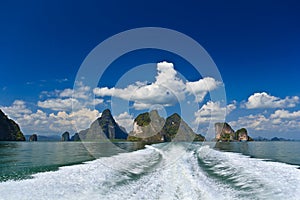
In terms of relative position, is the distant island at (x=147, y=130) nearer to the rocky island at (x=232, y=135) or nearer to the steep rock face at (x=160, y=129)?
the steep rock face at (x=160, y=129)

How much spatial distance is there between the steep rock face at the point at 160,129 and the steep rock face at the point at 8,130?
57.8 m

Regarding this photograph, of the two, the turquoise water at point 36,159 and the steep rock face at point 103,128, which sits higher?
the steep rock face at point 103,128

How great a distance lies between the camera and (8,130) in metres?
103

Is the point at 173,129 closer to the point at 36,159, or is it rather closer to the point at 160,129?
the point at 160,129

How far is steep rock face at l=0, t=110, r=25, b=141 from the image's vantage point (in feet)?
329

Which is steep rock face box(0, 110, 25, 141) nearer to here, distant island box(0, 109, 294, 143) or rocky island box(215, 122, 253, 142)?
distant island box(0, 109, 294, 143)

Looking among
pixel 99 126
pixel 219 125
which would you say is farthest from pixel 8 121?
pixel 219 125

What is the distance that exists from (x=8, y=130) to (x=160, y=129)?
84.9 metres

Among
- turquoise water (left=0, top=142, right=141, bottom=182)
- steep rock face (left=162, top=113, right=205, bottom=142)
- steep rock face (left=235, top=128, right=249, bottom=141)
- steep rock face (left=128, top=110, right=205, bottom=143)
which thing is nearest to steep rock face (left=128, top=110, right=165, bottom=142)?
steep rock face (left=128, top=110, right=205, bottom=143)

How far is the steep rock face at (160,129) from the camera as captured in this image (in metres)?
130

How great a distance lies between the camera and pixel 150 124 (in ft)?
456

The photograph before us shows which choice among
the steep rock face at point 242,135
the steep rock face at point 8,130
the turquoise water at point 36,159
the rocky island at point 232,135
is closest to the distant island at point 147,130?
the rocky island at point 232,135

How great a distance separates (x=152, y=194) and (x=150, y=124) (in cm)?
13072

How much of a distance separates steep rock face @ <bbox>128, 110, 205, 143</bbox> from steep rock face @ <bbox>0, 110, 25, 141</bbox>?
57818 millimetres
